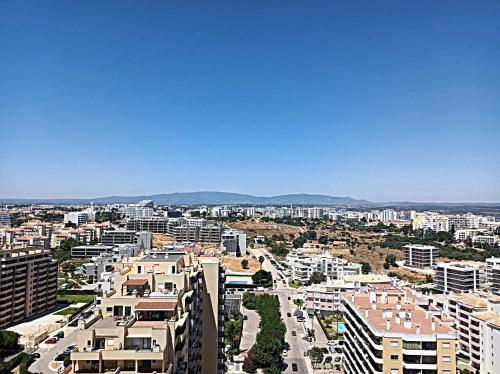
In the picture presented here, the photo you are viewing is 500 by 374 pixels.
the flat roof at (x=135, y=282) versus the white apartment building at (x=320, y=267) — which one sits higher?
the flat roof at (x=135, y=282)

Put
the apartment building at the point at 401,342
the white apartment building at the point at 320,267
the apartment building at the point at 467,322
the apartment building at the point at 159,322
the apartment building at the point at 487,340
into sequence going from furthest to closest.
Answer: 1. the white apartment building at the point at 320,267
2. the apartment building at the point at 467,322
3. the apartment building at the point at 487,340
4. the apartment building at the point at 401,342
5. the apartment building at the point at 159,322

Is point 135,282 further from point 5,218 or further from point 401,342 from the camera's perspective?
point 5,218

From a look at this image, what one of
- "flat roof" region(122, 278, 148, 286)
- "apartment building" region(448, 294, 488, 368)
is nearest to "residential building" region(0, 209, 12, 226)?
"flat roof" region(122, 278, 148, 286)

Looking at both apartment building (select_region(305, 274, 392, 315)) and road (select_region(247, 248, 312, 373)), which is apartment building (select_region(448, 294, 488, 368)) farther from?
road (select_region(247, 248, 312, 373))

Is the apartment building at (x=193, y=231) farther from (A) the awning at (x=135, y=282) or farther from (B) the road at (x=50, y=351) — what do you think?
(A) the awning at (x=135, y=282)

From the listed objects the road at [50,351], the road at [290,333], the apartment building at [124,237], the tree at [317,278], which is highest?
the apartment building at [124,237]

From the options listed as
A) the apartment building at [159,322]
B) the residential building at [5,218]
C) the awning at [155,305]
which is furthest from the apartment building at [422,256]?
the residential building at [5,218]
